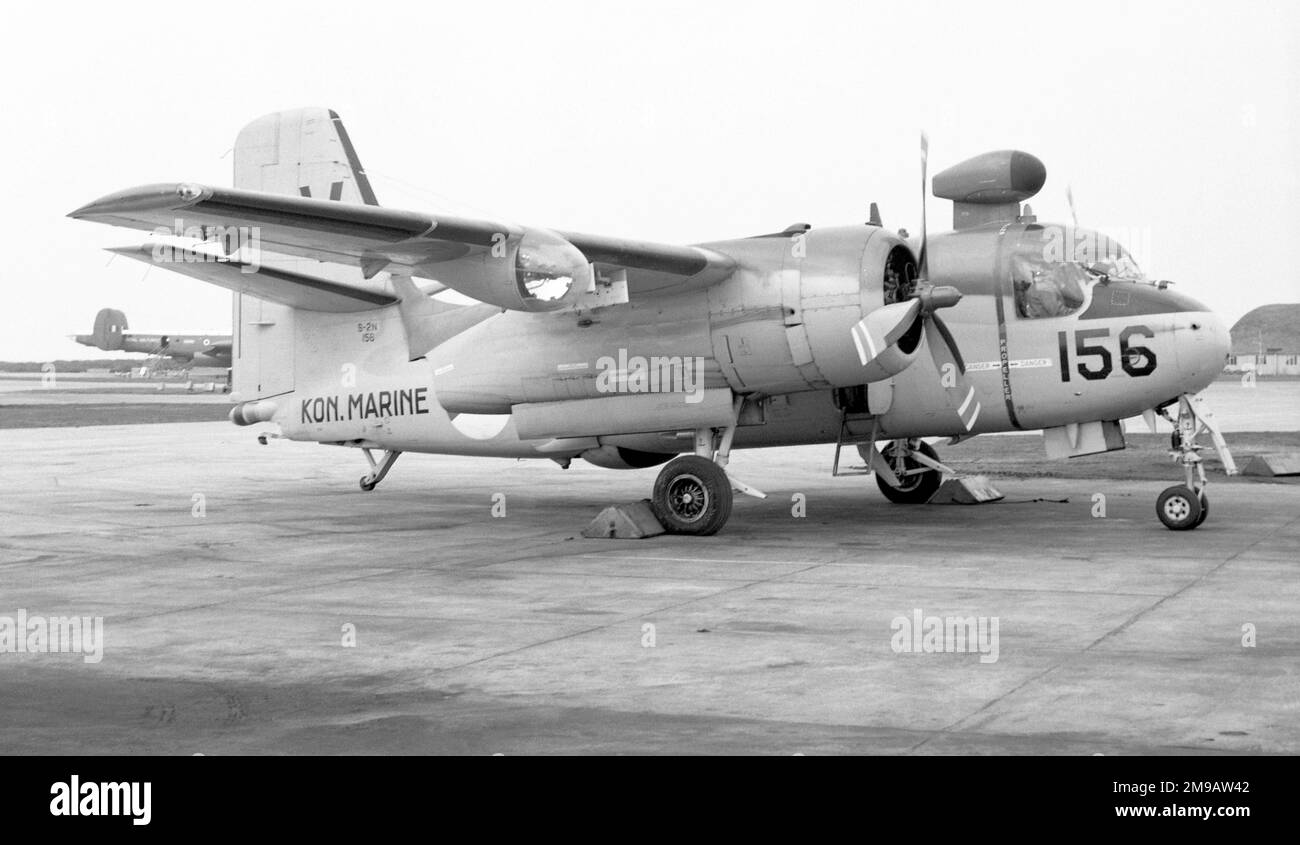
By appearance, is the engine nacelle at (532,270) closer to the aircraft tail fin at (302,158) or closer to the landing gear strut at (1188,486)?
the aircraft tail fin at (302,158)

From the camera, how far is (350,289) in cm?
1842

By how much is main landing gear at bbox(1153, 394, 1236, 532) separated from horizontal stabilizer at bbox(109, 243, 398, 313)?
9938 millimetres

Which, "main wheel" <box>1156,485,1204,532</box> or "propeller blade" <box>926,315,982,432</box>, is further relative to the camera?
"propeller blade" <box>926,315,982,432</box>

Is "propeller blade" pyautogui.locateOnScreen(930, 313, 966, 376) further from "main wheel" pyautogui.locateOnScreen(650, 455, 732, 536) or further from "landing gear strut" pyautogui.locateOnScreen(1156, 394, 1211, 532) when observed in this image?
"main wheel" pyautogui.locateOnScreen(650, 455, 732, 536)

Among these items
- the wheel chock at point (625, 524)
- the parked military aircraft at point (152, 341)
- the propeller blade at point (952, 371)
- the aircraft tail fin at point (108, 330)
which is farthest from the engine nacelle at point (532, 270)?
the aircraft tail fin at point (108, 330)

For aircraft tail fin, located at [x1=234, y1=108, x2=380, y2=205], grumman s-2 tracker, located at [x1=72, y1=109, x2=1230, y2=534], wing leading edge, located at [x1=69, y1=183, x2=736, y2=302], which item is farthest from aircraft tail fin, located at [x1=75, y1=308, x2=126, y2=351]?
wing leading edge, located at [x1=69, y1=183, x2=736, y2=302]

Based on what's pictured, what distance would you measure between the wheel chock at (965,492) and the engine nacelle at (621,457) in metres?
3.63

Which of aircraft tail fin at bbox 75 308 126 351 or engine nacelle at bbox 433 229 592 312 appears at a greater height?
aircraft tail fin at bbox 75 308 126 351

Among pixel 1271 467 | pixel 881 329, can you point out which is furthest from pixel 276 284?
pixel 1271 467

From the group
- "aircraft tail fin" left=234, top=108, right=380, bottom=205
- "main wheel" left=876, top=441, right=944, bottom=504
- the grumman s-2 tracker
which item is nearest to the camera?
the grumman s-2 tracker

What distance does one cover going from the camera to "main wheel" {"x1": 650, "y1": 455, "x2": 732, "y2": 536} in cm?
1480

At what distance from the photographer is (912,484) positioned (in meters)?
18.2
